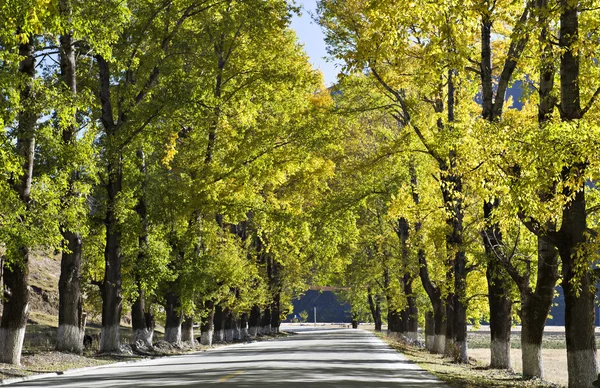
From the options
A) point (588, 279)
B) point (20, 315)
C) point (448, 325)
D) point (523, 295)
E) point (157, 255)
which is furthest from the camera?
point (448, 325)

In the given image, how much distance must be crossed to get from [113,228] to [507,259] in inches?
585

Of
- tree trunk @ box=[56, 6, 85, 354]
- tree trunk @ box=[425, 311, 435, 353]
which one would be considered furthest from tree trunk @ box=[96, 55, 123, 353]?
tree trunk @ box=[425, 311, 435, 353]

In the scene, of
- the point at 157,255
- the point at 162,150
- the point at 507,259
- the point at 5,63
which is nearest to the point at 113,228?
the point at 157,255

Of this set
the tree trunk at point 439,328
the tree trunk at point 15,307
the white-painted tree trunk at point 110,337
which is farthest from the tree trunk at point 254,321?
the tree trunk at point 15,307

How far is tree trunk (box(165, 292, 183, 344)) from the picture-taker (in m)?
36.9

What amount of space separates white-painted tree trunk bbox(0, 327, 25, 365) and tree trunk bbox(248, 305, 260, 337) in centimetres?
4119

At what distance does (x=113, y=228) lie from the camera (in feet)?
93.2

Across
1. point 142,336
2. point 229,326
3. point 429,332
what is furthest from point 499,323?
point 229,326

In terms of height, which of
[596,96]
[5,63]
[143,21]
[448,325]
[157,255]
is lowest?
[448,325]

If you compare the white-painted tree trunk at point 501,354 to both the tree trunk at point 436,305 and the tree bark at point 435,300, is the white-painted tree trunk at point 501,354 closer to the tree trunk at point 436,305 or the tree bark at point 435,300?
the tree bark at point 435,300

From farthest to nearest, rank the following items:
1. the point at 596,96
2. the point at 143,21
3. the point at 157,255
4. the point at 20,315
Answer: the point at 157,255 → the point at 143,21 → the point at 20,315 → the point at 596,96

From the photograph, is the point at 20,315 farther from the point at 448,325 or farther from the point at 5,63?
the point at 448,325

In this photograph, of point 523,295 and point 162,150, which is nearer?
point 523,295

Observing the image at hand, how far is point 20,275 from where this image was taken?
2116cm
